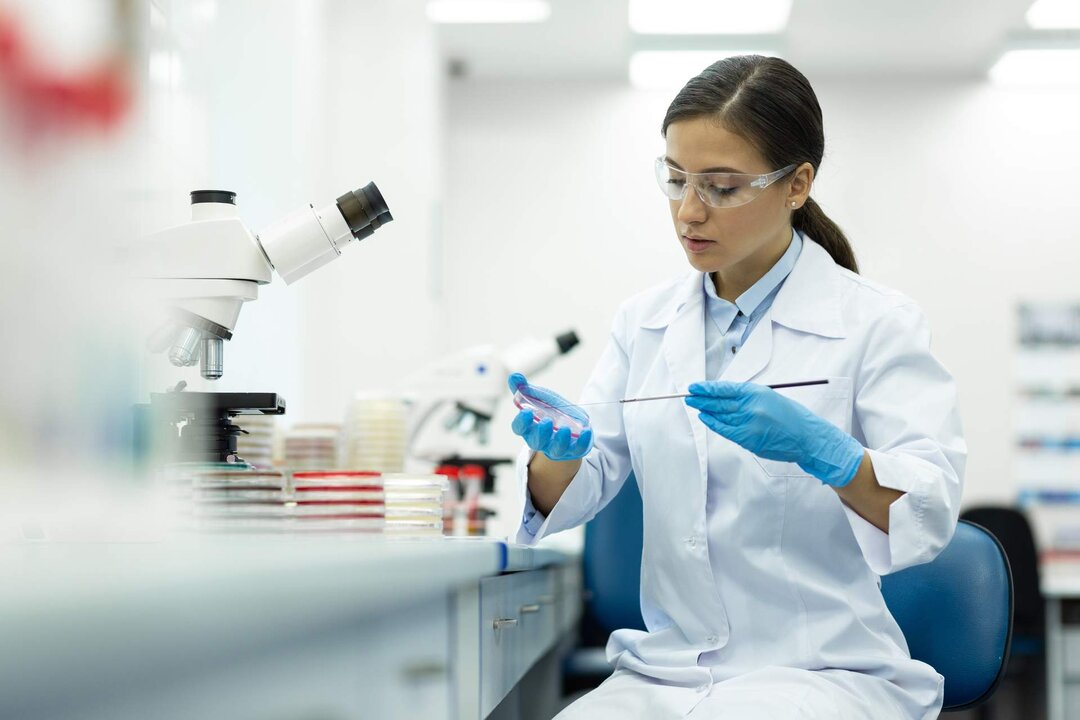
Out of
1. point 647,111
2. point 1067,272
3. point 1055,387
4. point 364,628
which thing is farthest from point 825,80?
point 364,628

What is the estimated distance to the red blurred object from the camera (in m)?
1.36

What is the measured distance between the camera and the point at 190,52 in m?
2.55

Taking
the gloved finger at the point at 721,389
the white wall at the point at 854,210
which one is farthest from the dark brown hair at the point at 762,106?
the white wall at the point at 854,210

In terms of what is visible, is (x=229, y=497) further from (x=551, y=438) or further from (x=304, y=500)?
(x=551, y=438)

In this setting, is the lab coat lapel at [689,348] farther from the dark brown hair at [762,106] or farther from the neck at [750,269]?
the dark brown hair at [762,106]

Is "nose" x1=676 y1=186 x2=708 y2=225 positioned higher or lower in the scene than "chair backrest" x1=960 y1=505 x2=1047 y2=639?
higher

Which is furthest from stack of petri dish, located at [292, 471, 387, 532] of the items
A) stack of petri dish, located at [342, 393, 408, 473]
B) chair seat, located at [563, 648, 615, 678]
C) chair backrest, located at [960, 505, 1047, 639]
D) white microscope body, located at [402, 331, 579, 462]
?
chair backrest, located at [960, 505, 1047, 639]

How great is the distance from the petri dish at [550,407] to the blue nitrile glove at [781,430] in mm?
214

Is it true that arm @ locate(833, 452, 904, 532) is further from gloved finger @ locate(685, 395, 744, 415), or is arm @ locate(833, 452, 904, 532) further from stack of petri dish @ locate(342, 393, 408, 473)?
stack of petri dish @ locate(342, 393, 408, 473)

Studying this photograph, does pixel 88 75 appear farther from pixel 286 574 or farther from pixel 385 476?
pixel 286 574

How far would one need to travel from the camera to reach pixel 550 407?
1.49 m

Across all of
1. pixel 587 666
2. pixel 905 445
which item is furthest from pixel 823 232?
pixel 587 666

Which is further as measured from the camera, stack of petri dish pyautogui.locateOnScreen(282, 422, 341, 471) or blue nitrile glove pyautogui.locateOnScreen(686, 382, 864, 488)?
stack of petri dish pyautogui.locateOnScreen(282, 422, 341, 471)

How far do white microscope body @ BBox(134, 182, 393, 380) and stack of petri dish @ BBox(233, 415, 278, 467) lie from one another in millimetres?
536
